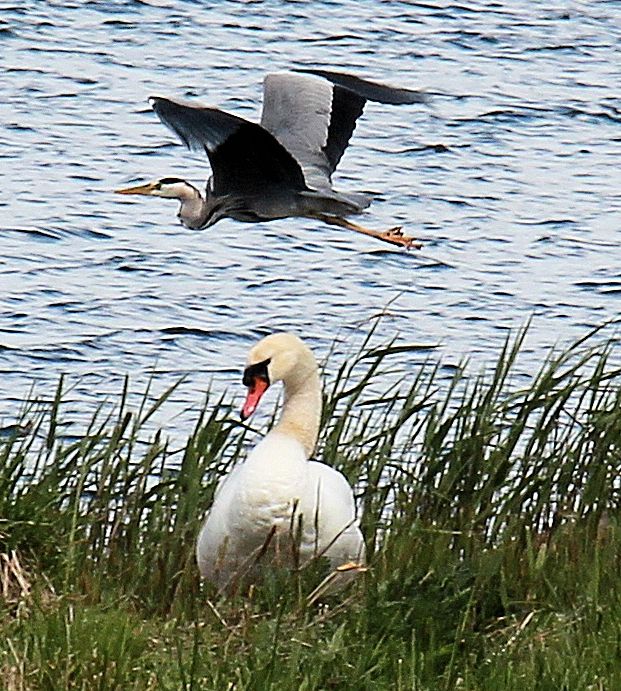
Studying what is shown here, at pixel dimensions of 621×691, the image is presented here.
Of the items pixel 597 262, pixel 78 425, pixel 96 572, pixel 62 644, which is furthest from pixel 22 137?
pixel 62 644

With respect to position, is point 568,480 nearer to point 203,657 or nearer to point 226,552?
point 226,552

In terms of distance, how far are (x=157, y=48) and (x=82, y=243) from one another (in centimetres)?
362

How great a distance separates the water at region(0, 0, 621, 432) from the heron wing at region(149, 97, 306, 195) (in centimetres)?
104

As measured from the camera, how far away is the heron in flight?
7.14m

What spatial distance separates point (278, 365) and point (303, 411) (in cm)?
15

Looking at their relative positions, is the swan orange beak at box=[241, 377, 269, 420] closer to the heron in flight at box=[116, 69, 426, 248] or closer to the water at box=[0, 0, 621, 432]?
the heron in flight at box=[116, 69, 426, 248]

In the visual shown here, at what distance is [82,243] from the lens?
11.2 meters

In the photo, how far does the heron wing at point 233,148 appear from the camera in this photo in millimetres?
6469

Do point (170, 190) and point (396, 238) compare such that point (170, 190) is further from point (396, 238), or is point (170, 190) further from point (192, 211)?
point (396, 238)

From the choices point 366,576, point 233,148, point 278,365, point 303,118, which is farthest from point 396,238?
→ point 366,576

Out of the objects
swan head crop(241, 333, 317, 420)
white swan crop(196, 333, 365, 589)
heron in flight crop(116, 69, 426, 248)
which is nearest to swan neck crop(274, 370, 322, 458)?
swan head crop(241, 333, 317, 420)

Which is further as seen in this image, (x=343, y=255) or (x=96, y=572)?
(x=343, y=255)

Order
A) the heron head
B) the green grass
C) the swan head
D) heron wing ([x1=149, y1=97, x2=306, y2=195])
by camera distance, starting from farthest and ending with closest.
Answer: the heron head < heron wing ([x1=149, y1=97, x2=306, y2=195]) < the swan head < the green grass

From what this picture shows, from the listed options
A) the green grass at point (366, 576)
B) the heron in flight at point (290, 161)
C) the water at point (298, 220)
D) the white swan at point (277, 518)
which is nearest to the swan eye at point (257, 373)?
the white swan at point (277, 518)
